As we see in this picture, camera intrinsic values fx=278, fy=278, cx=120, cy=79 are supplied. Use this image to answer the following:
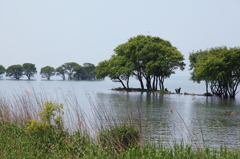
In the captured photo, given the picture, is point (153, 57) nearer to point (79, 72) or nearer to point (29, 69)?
point (79, 72)

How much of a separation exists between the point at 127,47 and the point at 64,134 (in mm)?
48120

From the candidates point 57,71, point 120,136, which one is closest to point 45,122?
point 120,136

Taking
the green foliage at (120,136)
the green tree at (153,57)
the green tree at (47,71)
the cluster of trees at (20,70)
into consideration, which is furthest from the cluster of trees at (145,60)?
the green tree at (47,71)

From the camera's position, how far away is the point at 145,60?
51.7m

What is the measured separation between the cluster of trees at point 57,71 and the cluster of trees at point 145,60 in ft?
249

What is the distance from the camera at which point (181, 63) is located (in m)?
49.3

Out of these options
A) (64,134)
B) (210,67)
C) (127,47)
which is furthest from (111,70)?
(64,134)

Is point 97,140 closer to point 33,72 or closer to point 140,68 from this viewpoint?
point 140,68

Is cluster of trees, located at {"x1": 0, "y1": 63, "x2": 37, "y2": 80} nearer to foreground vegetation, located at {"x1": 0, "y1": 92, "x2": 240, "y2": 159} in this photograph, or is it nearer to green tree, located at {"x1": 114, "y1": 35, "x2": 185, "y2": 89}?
green tree, located at {"x1": 114, "y1": 35, "x2": 185, "y2": 89}

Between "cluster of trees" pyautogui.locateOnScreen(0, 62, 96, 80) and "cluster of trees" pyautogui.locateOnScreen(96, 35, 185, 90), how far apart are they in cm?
7598

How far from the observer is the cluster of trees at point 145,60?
49.0m

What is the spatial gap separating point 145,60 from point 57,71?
316 feet

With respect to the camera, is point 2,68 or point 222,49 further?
point 2,68

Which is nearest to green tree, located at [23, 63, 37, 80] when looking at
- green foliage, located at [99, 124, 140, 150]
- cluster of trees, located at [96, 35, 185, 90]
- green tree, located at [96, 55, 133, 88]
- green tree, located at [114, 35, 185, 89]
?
green tree, located at [96, 55, 133, 88]
